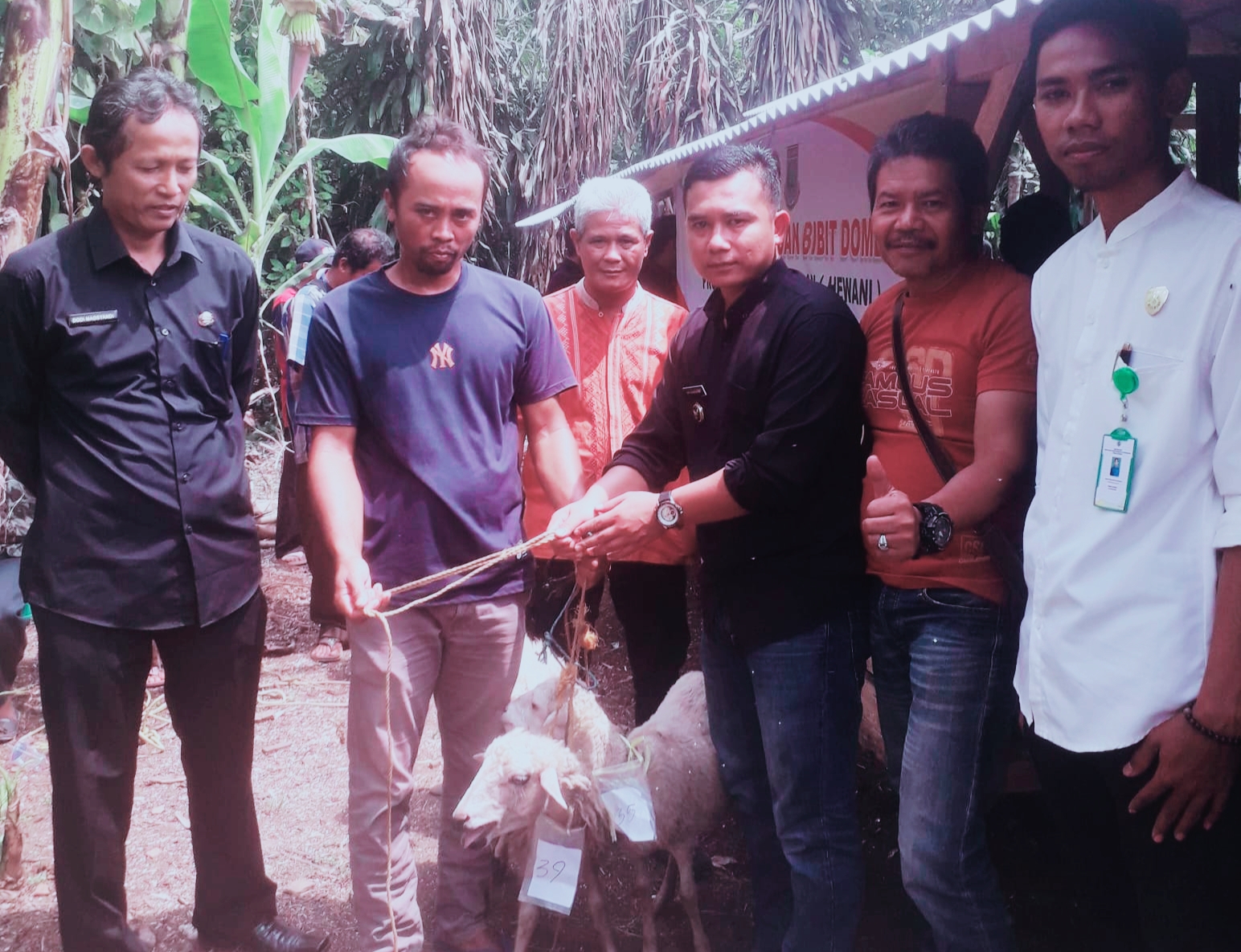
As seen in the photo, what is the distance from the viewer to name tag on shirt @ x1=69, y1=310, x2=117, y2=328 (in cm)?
271

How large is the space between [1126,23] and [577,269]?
4212mm

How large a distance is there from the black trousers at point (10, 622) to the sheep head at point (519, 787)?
2.71 m

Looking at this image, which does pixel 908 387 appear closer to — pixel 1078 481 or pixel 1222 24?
pixel 1078 481

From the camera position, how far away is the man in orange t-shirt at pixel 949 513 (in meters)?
2.10

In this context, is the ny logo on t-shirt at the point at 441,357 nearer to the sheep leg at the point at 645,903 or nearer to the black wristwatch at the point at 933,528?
the black wristwatch at the point at 933,528

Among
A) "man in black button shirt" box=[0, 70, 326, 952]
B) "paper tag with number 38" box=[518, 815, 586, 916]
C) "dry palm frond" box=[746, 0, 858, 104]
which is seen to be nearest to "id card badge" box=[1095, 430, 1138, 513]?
"paper tag with number 38" box=[518, 815, 586, 916]

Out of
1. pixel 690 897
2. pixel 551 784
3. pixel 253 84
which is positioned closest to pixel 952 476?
pixel 551 784

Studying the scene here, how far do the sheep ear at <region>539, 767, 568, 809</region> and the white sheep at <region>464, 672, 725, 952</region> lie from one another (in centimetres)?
5

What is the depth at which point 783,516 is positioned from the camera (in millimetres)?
2451

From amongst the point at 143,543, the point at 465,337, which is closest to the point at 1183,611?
the point at 465,337

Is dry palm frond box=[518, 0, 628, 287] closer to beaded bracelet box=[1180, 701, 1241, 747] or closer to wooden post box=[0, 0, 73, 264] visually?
wooden post box=[0, 0, 73, 264]

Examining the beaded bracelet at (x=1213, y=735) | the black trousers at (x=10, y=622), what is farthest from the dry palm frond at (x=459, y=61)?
the beaded bracelet at (x=1213, y=735)

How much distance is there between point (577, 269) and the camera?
5.83m

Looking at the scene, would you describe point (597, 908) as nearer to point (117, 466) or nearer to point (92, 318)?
point (117, 466)
